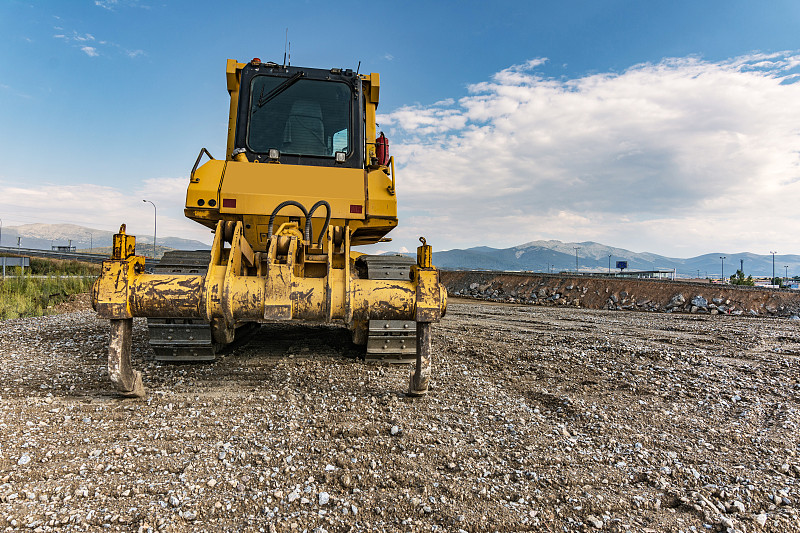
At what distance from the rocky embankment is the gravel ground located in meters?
16.2

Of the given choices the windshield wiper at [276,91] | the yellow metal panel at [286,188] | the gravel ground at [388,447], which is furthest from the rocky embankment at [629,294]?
→ the windshield wiper at [276,91]

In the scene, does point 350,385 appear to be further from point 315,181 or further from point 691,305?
point 691,305

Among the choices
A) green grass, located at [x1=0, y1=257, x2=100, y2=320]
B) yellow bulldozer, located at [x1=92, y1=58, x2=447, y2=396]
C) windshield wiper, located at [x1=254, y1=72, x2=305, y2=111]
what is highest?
windshield wiper, located at [x1=254, y1=72, x2=305, y2=111]

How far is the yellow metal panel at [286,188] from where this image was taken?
5.01m

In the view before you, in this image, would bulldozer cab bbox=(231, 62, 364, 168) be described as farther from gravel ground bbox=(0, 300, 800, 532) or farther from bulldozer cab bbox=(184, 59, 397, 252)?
gravel ground bbox=(0, 300, 800, 532)

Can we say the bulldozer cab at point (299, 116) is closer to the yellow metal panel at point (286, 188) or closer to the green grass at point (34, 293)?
the yellow metal panel at point (286, 188)

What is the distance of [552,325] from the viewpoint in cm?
1223

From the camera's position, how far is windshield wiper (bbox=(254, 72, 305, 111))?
6.03 m

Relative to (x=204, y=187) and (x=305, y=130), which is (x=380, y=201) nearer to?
(x=305, y=130)

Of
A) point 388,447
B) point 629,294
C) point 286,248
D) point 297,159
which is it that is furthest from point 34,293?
point 629,294

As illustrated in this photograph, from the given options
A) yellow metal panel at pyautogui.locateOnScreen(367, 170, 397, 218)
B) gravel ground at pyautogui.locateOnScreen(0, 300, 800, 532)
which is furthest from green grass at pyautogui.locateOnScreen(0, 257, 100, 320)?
yellow metal panel at pyautogui.locateOnScreen(367, 170, 397, 218)

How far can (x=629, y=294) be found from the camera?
23828 millimetres

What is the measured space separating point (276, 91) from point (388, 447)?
15.9 feet

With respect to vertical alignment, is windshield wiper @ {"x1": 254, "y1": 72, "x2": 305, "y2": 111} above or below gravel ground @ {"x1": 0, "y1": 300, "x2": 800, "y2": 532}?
above
